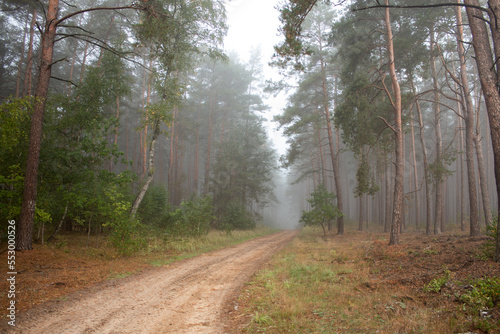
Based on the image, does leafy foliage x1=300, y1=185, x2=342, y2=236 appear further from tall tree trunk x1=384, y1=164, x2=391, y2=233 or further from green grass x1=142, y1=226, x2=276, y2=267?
green grass x1=142, y1=226, x2=276, y2=267

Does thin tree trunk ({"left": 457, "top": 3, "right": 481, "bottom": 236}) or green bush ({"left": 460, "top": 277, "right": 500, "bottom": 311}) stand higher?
thin tree trunk ({"left": 457, "top": 3, "right": 481, "bottom": 236})

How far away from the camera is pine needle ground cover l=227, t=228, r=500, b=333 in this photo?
3.88 meters

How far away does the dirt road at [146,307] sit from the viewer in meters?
3.93

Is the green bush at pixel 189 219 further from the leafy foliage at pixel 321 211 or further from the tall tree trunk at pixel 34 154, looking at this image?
the leafy foliage at pixel 321 211

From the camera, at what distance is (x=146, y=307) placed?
480 centimetres

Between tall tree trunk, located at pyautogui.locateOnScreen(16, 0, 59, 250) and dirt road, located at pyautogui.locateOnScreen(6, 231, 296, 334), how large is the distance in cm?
368

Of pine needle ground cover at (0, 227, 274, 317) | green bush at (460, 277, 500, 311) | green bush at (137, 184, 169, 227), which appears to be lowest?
pine needle ground cover at (0, 227, 274, 317)

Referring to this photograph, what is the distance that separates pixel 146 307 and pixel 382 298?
4.72 meters

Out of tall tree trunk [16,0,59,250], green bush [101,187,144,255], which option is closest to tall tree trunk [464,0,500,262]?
green bush [101,187,144,255]

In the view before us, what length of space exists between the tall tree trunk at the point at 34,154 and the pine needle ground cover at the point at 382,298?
6.85m

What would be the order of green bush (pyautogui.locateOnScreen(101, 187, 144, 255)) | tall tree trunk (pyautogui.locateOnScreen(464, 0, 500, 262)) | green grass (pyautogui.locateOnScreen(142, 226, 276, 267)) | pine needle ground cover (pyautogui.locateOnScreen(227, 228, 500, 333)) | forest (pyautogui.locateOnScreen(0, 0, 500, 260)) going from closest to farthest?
pine needle ground cover (pyautogui.locateOnScreen(227, 228, 500, 333)) → tall tree trunk (pyautogui.locateOnScreen(464, 0, 500, 262)) → forest (pyautogui.locateOnScreen(0, 0, 500, 260)) → green bush (pyautogui.locateOnScreen(101, 187, 144, 255)) → green grass (pyautogui.locateOnScreen(142, 226, 276, 267))

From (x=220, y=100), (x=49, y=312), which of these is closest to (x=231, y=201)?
(x=220, y=100)

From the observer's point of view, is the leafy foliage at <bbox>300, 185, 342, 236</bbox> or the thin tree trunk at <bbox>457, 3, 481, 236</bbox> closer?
the thin tree trunk at <bbox>457, 3, 481, 236</bbox>

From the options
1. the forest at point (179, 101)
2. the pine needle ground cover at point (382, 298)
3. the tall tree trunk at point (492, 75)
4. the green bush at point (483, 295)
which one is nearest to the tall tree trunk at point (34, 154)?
the forest at point (179, 101)
